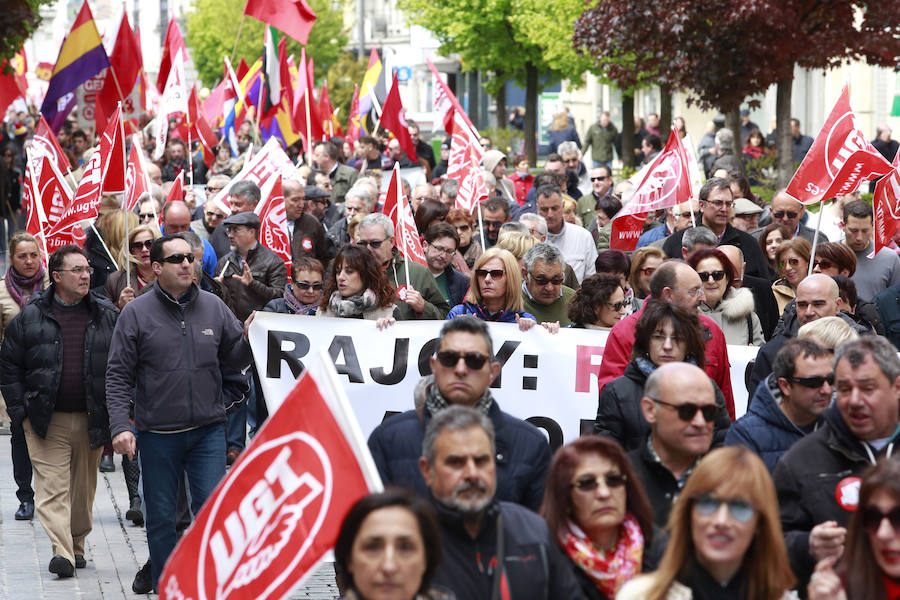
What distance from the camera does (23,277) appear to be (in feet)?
34.6

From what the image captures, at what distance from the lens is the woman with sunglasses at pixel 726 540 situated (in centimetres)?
442

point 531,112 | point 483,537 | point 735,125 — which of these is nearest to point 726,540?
point 483,537

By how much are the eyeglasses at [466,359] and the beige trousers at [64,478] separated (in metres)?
3.71

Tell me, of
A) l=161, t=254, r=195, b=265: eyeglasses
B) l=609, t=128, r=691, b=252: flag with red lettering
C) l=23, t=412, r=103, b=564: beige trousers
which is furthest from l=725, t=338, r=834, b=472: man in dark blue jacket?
l=609, t=128, r=691, b=252: flag with red lettering

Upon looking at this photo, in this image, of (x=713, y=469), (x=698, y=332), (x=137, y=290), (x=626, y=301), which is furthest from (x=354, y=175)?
(x=713, y=469)

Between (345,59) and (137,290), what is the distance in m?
53.5

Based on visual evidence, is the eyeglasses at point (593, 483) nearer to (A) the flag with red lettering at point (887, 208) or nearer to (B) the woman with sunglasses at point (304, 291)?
(B) the woman with sunglasses at point (304, 291)

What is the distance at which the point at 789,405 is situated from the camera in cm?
608

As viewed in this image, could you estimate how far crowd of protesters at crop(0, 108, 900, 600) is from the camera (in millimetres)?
4477

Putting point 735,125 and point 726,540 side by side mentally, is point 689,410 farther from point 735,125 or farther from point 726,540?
point 735,125

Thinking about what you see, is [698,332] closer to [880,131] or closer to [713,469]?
[713,469]

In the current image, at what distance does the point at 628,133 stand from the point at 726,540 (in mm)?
28518

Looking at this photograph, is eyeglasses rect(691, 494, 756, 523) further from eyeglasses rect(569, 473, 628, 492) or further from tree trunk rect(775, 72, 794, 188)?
tree trunk rect(775, 72, 794, 188)

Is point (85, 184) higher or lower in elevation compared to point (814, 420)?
higher
